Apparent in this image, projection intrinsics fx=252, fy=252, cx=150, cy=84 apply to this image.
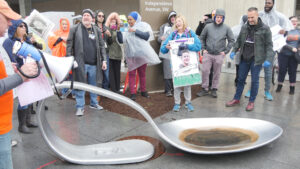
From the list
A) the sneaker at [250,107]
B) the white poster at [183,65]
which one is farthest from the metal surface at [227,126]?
the sneaker at [250,107]

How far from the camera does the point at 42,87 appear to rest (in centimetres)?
219

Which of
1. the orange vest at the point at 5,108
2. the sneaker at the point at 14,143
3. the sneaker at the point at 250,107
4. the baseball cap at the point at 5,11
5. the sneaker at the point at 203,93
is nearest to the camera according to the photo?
the baseball cap at the point at 5,11

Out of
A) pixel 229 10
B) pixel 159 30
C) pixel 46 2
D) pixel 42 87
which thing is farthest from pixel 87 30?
pixel 46 2

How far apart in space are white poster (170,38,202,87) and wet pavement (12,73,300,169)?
65 cm

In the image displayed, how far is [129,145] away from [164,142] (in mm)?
564

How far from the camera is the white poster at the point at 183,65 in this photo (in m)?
4.96

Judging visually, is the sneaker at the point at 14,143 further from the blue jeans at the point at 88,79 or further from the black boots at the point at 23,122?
the blue jeans at the point at 88,79

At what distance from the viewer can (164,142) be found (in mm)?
3760

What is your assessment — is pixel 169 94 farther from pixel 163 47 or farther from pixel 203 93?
pixel 163 47

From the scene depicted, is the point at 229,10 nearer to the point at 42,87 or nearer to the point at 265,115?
the point at 265,115

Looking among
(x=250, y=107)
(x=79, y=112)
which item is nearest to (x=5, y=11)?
(x=79, y=112)

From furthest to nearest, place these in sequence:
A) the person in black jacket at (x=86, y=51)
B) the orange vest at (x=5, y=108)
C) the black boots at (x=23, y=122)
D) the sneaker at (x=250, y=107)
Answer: the sneaker at (x=250, y=107) → the person in black jacket at (x=86, y=51) → the black boots at (x=23, y=122) → the orange vest at (x=5, y=108)

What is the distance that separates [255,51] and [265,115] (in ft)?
4.10

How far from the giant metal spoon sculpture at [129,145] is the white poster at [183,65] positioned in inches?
52.9
